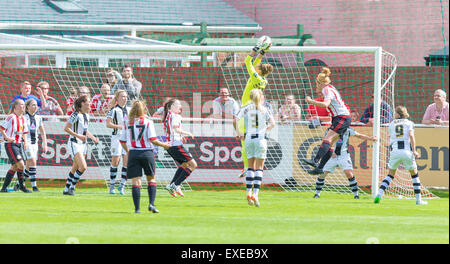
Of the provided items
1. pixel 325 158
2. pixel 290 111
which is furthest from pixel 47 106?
pixel 325 158

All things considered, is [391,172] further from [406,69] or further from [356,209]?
[406,69]

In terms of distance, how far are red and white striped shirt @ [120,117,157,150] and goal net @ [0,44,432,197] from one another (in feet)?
14.5

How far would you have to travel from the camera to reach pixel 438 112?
55.4 feet

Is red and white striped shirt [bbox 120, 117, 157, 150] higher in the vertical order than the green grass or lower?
higher

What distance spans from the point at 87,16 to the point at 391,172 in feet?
77.1

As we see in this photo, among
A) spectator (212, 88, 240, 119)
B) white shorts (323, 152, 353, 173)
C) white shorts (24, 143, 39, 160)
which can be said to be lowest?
white shorts (323, 152, 353, 173)

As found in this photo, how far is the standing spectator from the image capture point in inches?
668

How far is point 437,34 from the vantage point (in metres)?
32.2

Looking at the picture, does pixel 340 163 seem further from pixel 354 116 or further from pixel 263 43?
pixel 354 116

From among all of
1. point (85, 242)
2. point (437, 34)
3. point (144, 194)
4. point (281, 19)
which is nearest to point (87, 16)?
point (281, 19)

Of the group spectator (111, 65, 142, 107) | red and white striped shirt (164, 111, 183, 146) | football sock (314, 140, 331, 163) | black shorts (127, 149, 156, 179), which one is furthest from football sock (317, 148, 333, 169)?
spectator (111, 65, 142, 107)

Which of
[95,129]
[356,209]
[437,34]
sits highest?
[437,34]

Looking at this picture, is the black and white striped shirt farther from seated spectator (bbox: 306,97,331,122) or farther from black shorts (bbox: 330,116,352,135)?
seated spectator (bbox: 306,97,331,122)

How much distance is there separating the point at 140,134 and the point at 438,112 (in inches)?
325
